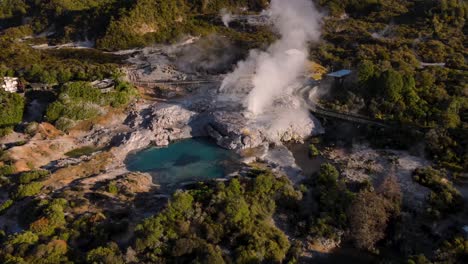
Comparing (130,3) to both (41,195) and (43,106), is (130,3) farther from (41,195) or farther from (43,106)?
(41,195)

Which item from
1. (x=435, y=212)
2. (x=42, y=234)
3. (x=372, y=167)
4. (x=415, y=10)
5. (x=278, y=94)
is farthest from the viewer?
(x=415, y=10)

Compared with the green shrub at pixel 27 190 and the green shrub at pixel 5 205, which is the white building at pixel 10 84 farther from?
the green shrub at pixel 5 205

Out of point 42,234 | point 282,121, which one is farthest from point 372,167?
point 42,234

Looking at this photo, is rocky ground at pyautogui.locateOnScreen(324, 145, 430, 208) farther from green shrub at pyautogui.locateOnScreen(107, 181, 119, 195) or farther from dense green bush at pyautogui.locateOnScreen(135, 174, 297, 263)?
green shrub at pyautogui.locateOnScreen(107, 181, 119, 195)

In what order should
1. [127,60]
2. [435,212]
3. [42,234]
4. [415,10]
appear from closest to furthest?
[42,234] < [435,212] < [127,60] < [415,10]

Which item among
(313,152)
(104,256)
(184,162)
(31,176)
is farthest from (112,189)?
(313,152)

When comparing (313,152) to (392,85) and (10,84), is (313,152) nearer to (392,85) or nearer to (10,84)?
(392,85)

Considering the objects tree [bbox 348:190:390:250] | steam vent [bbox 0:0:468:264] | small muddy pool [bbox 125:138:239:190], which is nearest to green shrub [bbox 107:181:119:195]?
steam vent [bbox 0:0:468:264]
